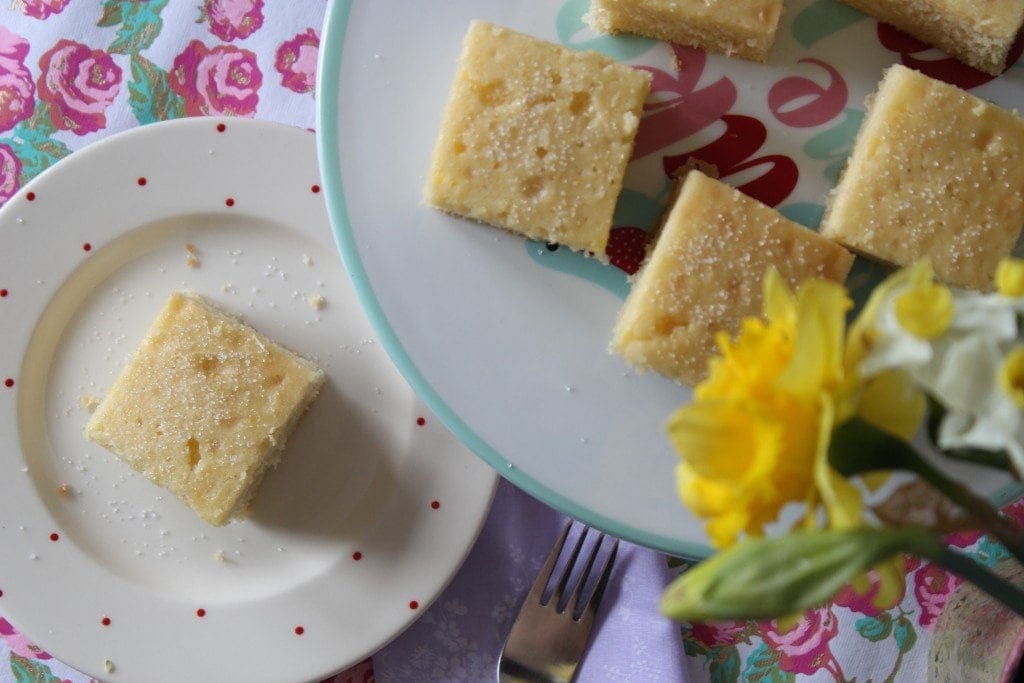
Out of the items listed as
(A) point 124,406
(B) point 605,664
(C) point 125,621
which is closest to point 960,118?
(B) point 605,664

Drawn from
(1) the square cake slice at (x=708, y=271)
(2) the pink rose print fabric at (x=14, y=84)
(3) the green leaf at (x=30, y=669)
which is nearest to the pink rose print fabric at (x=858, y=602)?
(1) the square cake slice at (x=708, y=271)

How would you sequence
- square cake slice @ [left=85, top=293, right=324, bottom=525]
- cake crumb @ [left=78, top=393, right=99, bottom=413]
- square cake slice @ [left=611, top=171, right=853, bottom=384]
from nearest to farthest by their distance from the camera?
1. square cake slice @ [left=611, top=171, right=853, bottom=384]
2. square cake slice @ [left=85, top=293, right=324, bottom=525]
3. cake crumb @ [left=78, top=393, right=99, bottom=413]

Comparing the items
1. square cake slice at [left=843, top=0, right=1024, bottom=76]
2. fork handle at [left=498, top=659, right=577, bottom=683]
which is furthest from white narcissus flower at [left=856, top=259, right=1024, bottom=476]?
fork handle at [left=498, top=659, right=577, bottom=683]

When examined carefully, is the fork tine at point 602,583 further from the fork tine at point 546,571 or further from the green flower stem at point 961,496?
the green flower stem at point 961,496

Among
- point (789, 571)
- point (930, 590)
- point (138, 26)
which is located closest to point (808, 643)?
point (930, 590)

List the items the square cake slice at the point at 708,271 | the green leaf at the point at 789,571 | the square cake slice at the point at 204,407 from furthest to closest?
the square cake slice at the point at 204,407 → the square cake slice at the point at 708,271 → the green leaf at the point at 789,571

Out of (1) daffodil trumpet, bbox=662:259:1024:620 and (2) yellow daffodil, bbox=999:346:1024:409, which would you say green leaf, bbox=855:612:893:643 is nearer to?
(1) daffodil trumpet, bbox=662:259:1024:620
